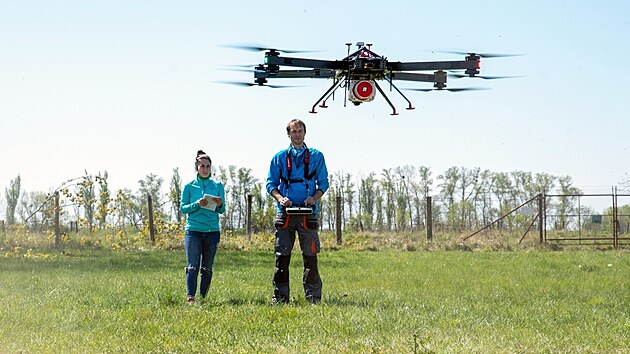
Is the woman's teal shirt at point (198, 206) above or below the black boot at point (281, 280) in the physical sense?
above

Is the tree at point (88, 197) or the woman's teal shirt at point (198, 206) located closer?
the woman's teal shirt at point (198, 206)

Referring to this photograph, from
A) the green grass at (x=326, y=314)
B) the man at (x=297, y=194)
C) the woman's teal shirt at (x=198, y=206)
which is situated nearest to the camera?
the green grass at (x=326, y=314)

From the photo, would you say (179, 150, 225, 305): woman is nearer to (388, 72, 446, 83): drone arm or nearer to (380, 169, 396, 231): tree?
(388, 72, 446, 83): drone arm

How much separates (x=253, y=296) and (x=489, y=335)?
12.4 feet

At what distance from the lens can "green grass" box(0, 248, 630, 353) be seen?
6.19 meters

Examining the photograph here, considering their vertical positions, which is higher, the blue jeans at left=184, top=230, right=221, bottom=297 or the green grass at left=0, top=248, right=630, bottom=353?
the blue jeans at left=184, top=230, right=221, bottom=297

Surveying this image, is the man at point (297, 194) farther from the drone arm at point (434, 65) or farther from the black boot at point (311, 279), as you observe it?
the drone arm at point (434, 65)

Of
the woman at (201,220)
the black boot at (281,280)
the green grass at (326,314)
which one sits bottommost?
the green grass at (326,314)

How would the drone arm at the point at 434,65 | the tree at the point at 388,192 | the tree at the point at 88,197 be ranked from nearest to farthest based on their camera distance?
the drone arm at the point at 434,65
the tree at the point at 88,197
the tree at the point at 388,192

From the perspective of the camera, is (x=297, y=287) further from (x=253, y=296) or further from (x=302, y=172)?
(x=302, y=172)

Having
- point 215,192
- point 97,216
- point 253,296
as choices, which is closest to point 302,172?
point 215,192

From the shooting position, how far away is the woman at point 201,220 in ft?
30.1

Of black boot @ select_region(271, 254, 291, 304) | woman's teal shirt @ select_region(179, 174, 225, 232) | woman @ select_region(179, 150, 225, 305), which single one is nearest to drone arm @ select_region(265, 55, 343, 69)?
woman @ select_region(179, 150, 225, 305)

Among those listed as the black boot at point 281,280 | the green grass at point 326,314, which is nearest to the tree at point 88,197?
the green grass at point 326,314
